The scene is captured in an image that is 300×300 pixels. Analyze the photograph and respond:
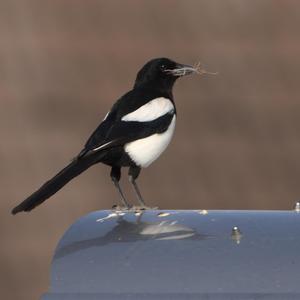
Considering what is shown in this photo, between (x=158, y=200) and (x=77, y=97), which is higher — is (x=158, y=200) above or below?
below

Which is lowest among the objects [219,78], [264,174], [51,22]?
[264,174]

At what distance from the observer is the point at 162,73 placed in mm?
5441

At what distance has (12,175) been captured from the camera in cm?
696

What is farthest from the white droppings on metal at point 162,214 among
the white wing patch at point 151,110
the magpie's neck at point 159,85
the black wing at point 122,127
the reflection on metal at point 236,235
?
the magpie's neck at point 159,85

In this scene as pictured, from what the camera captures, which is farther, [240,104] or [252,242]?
[240,104]

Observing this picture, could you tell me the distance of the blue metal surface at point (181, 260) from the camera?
227cm

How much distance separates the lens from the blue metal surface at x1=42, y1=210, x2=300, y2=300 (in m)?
2.27

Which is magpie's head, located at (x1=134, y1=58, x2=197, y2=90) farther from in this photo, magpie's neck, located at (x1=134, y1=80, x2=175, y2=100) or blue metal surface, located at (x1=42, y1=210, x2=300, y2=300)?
blue metal surface, located at (x1=42, y1=210, x2=300, y2=300)

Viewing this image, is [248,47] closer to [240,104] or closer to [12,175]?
[240,104]

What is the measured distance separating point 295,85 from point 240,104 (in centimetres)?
32

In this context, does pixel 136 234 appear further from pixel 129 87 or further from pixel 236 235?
pixel 129 87

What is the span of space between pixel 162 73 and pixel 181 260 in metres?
3.15

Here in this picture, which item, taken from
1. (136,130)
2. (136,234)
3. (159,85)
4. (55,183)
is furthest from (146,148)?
(136,234)

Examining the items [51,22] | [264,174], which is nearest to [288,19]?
[264,174]
